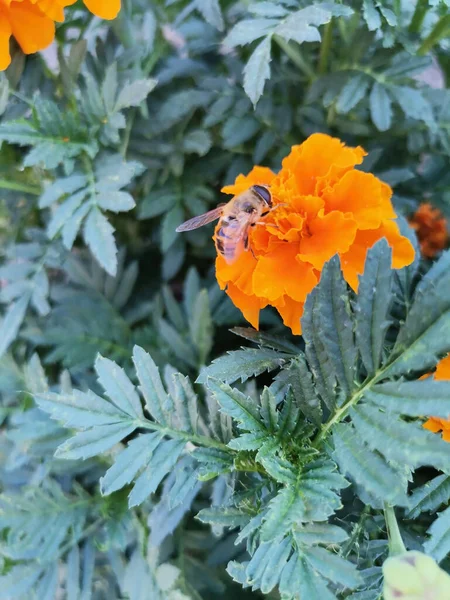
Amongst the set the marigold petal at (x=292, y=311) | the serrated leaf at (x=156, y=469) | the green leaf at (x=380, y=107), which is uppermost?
the green leaf at (x=380, y=107)

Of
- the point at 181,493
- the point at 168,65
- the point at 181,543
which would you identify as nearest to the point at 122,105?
the point at 168,65

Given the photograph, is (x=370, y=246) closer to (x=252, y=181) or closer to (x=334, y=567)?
(x=252, y=181)

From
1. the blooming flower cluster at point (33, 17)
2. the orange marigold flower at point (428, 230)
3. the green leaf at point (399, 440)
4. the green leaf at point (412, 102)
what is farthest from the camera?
the orange marigold flower at point (428, 230)

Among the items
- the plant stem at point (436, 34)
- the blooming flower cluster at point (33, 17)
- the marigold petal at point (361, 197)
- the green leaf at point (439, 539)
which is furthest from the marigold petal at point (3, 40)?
the green leaf at point (439, 539)

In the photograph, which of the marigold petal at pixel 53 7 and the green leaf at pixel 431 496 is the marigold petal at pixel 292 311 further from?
the marigold petal at pixel 53 7

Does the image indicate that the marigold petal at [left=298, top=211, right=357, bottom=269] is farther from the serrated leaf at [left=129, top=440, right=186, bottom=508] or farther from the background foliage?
the serrated leaf at [left=129, top=440, right=186, bottom=508]

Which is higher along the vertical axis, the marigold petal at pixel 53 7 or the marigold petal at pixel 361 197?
the marigold petal at pixel 53 7

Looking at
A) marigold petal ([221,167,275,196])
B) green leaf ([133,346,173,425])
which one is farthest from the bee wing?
green leaf ([133,346,173,425])

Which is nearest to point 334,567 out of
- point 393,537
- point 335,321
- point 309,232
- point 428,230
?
point 393,537
